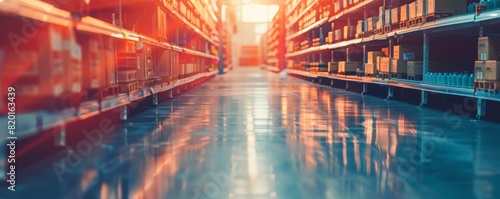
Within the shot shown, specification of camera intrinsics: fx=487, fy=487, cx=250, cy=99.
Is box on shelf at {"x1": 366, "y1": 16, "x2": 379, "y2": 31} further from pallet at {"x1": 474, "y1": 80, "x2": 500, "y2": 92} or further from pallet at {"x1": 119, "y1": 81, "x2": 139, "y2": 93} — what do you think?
pallet at {"x1": 119, "y1": 81, "x2": 139, "y2": 93}

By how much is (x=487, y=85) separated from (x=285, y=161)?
290 cm

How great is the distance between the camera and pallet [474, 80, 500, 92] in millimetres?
4828

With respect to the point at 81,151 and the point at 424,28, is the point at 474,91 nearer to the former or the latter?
the point at 424,28

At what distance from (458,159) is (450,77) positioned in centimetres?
302

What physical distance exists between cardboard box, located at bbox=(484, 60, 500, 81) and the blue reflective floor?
47 centimetres

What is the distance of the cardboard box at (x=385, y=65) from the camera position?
314 inches

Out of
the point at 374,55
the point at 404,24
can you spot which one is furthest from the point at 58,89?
the point at 374,55

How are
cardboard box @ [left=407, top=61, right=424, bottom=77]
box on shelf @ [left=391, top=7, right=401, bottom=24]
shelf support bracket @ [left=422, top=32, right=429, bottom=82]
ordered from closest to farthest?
shelf support bracket @ [left=422, top=32, right=429, bottom=82] → cardboard box @ [left=407, top=61, right=424, bottom=77] → box on shelf @ [left=391, top=7, right=401, bottom=24]

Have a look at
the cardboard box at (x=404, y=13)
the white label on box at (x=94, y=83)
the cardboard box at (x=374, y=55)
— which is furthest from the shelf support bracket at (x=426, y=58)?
the white label on box at (x=94, y=83)

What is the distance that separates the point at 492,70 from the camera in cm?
492

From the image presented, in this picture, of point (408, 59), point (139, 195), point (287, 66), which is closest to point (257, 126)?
point (139, 195)

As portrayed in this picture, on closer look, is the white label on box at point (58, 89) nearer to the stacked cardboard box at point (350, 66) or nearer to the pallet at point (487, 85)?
the pallet at point (487, 85)

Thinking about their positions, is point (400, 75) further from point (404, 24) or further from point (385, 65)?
point (404, 24)

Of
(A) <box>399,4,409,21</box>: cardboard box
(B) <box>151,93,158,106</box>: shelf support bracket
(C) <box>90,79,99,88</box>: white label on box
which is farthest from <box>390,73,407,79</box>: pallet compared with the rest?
(C) <box>90,79,99,88</box>: white label on box
